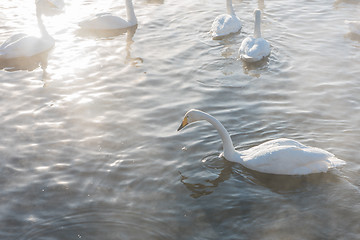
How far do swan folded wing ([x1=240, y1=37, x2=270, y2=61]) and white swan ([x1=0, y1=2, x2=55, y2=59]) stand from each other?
22.7ft

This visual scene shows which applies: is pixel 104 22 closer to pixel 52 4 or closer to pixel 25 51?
pixel 52 4

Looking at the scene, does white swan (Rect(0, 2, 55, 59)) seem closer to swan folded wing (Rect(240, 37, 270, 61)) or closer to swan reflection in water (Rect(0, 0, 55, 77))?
swan reflection in water (Rect(0, 0, 55, 77))

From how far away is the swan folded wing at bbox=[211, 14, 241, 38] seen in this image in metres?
16.4

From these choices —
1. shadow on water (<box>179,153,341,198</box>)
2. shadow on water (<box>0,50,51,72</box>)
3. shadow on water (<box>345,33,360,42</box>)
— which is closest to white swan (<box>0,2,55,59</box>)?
shadow on water (<box>0,50,51,72</box>)

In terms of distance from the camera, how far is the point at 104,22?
18062 millimetres

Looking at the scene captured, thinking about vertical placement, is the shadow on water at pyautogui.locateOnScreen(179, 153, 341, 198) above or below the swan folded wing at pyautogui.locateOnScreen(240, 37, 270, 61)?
below

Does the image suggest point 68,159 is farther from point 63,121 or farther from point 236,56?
point 236,56

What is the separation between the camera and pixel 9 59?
1588 cm

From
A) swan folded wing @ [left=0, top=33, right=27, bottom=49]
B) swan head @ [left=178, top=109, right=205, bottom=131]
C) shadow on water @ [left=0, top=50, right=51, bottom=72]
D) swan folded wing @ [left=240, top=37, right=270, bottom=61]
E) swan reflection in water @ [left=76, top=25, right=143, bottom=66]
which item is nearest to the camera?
swan head @ [left=178, top=109, right=205, bottom=131]

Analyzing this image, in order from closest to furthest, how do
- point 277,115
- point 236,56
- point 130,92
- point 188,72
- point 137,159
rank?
1. point 137,159
2. point 277,115
3. point 130,92
4. point 188,72
5. point 236,56

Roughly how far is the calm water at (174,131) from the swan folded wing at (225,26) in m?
0.34

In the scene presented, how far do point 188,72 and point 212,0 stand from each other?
7.86m

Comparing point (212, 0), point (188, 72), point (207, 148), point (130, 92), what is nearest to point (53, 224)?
point (207, 148)

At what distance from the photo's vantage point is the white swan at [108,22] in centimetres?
1803
